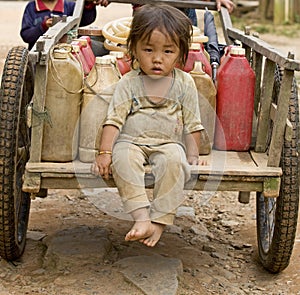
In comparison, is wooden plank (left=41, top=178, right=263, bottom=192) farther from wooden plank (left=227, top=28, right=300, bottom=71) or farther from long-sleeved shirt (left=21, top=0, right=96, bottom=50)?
long-sleeved shirt (left=21, top=0, right=96, bottom=50)

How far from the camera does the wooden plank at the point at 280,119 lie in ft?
11.0

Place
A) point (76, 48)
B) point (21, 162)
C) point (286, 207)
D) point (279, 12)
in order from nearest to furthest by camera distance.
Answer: point (286, 207) < point (76, 48) < point (21, 162) < point (279, 12)

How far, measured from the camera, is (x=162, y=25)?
11.0ft

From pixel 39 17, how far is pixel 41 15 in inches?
1.0

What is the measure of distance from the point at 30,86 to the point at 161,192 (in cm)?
105

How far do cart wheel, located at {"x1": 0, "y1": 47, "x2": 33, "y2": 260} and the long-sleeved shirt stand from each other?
196 centimetres

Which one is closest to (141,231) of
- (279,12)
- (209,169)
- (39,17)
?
(209,169)

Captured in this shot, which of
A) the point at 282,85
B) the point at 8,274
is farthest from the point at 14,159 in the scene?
the point at 282,85

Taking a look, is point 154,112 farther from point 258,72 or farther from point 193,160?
point 258,72

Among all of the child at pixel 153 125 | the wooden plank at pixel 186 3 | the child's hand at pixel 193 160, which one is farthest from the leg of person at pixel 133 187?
the wooden plank at pixel 186 3

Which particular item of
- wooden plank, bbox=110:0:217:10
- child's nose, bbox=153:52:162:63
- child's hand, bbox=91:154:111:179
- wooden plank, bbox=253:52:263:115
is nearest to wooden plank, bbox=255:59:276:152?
wooden plank, bbox=253:52:263:115

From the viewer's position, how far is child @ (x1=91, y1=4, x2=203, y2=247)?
3.33 m

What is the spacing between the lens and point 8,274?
12.6ft

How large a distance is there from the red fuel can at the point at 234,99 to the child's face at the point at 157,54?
1.12 feet
